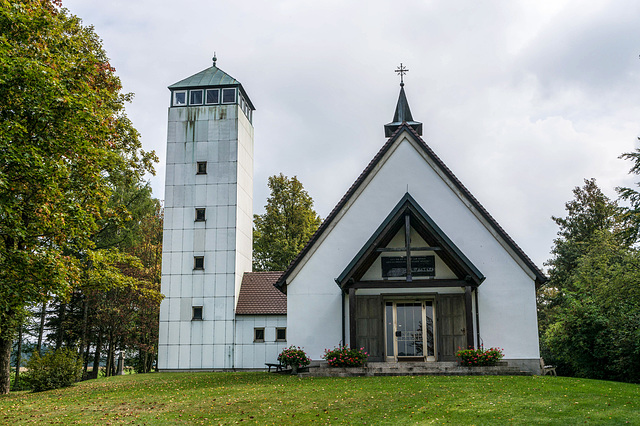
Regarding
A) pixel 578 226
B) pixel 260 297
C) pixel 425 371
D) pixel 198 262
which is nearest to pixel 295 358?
pixel 425 371

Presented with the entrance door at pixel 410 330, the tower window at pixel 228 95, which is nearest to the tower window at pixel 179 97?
the tower window at pixel 228 95

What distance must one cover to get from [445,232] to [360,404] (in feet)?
32.2

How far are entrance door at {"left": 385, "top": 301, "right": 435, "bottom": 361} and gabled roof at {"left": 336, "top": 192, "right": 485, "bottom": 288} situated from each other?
1749 millimetres

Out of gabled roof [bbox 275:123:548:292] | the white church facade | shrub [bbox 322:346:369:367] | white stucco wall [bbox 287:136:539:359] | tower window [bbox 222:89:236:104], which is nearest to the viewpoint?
shrub [bbox 322:346:369:367]

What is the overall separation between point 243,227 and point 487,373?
19.0m

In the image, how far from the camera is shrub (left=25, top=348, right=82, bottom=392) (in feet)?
64.5

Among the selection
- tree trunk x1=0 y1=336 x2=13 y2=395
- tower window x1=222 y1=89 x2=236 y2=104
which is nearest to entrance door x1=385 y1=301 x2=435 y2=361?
tree trunk x1=0 y1=336 x2=13 y2=395

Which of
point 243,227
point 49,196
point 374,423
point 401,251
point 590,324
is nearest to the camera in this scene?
point 374,423

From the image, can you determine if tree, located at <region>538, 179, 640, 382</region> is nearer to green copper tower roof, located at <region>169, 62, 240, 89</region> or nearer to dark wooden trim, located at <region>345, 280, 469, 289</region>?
dark wooden trim, located at <region>345, 280, 469, 289</region>

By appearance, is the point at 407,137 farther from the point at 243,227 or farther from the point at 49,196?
the point at 243,227

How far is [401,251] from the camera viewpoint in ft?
64.3

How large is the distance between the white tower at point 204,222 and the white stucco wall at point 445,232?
11393mm

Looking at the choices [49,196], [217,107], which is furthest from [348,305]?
[217,107]

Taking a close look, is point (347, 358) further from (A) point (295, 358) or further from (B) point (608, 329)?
(B) point (608, 329)
